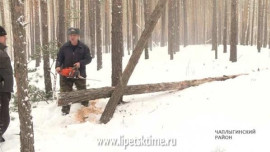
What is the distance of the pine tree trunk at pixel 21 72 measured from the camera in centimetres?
461

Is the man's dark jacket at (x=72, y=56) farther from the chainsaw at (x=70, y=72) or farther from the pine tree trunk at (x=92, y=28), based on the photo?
the pine tree trunk at (x=92, y=28)

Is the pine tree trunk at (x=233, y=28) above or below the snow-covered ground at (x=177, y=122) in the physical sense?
above

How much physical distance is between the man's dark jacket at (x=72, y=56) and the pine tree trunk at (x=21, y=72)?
323 centimetres

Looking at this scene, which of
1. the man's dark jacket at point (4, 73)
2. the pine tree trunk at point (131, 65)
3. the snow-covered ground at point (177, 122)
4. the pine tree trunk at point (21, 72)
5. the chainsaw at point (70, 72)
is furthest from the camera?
the chainsaw at point (70, 72)

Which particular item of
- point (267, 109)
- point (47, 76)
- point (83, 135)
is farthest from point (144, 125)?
point (47, 76)

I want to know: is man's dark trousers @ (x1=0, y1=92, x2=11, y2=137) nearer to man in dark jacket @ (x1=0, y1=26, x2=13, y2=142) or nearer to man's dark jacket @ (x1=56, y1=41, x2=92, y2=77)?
man in dark jacket @ (x1=0, y1=26, x2=13, y2=142)

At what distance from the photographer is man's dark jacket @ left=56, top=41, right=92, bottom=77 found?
806cm

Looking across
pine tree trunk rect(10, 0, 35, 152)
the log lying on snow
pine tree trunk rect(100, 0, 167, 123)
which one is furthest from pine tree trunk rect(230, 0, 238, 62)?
pine tree trunk rect(10, 0, 35, 152)

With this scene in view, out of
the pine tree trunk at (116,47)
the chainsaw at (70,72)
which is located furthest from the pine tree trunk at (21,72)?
the pine tree trunk at (116,47)

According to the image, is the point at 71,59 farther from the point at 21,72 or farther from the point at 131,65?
the point at 21,72

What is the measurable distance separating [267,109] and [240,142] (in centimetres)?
141

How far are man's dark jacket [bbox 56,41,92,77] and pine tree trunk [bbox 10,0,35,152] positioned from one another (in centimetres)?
323

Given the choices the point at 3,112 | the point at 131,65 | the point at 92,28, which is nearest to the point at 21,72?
the point at 3,112

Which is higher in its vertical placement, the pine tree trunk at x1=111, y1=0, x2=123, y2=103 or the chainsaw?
the pine tree trunk at x1=111, y1=0, x2=123, y2=103
